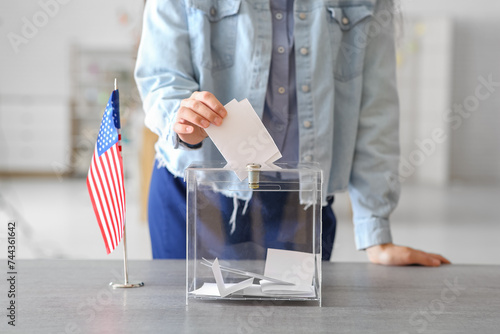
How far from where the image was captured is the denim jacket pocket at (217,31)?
1263 mm

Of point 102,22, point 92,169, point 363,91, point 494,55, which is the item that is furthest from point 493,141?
point 92,169

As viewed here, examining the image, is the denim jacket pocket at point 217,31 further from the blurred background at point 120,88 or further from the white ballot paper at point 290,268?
the blurred background at point 120,88

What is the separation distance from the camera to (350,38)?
4.47 ft

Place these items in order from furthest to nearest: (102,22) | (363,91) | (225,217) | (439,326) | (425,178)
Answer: (102,22), (425,178), (363,91), (225,217), (439,326)

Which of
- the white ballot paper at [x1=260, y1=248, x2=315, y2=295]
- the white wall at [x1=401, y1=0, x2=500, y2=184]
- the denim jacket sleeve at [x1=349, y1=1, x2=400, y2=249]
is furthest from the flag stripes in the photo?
the white wall at [x1=401, y1=0, x2=500, y2=184]

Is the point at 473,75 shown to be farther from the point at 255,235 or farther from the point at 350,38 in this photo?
the point at 255,235

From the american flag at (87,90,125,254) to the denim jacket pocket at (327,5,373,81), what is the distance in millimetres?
564

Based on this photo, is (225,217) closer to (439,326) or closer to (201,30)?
(439,326)

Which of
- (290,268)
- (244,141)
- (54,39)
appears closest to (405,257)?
(290,268)

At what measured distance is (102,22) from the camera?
9.09m

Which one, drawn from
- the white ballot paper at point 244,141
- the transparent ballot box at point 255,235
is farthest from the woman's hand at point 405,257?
the white ballot paper at point 244,141

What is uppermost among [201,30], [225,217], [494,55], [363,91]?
[494,55]

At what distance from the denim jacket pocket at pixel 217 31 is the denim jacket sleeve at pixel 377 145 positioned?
0.32 metres

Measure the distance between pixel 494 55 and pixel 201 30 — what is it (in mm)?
8401
